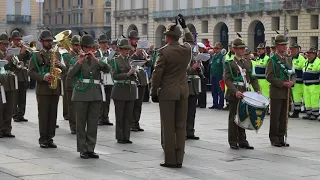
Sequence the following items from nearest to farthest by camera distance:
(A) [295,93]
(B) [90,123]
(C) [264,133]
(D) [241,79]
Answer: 1. (B) [90,123]
2. (D) [241,79]
3. (C) [264,133]
4. (A) [295,93]

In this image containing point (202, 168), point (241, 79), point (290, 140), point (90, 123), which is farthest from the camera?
point (290, 140)

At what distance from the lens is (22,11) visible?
95.8 m

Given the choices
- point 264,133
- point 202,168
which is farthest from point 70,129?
point 202,168

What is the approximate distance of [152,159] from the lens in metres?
12.3

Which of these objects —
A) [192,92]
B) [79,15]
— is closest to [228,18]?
[79,15]

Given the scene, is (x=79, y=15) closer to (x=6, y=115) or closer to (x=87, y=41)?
(x=6, y=115)

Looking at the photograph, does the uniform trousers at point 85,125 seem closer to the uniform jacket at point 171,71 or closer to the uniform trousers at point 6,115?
the uniform jacket at point 171,71

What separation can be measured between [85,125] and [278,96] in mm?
3810

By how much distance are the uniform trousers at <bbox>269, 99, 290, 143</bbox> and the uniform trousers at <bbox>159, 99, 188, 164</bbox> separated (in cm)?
311

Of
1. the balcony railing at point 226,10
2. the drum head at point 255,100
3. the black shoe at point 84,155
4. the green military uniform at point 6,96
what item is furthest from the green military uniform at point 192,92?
the balcony railing at point 226,10

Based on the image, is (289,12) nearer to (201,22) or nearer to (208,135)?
(201,22)

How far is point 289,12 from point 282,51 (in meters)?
49.3

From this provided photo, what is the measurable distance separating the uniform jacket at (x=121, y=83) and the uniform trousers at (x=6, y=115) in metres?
2.26

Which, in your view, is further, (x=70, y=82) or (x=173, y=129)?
(x=70, y=82)
